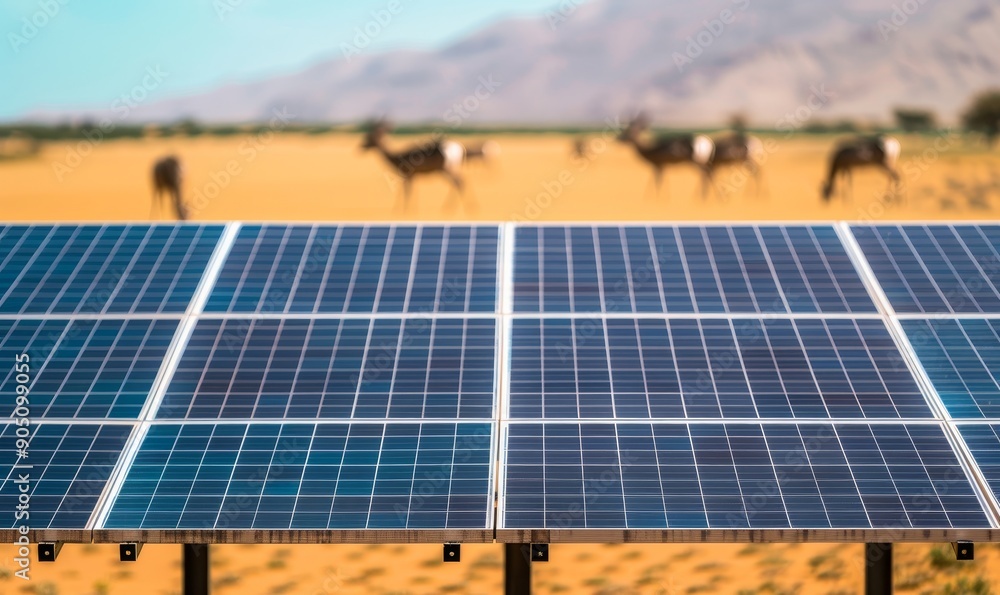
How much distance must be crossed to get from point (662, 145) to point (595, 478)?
3526 cm

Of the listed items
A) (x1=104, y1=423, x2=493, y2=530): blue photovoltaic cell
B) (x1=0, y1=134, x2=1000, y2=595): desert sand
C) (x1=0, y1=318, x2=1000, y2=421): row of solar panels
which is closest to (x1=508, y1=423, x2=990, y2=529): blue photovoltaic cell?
(x1=0, y1=318, x2=1000, y2=421): row of solar panels

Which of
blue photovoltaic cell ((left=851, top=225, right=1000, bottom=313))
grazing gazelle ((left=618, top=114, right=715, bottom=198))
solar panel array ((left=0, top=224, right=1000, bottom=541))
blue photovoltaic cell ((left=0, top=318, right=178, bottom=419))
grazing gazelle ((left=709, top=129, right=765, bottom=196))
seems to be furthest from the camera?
grazing gazelle ((left=709, top=129, right=765, bottom=196))

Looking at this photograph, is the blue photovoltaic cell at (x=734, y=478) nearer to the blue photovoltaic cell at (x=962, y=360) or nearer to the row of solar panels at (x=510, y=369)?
the row of solar panels at (x=510, y=369)

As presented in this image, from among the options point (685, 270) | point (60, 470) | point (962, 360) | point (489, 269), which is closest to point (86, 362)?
point (60, 470)

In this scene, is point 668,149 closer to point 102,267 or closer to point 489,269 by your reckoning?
point 489,269

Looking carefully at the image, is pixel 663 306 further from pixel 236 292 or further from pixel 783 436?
pixel 236 292

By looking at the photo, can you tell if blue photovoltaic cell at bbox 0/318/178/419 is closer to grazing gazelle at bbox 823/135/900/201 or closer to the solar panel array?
the solar panel array

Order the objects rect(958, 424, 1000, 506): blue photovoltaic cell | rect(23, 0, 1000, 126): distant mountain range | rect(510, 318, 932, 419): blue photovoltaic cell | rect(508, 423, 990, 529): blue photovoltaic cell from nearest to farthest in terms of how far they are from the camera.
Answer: rect(508, 423, 990, 529): blue photovoltaic cell < rect(958, 424, 1000, 506): blue photovoltaic cell < rect(510, 318, 932, 419): blue photovoltaic cell < rect(23, 0, 1000, 126): distant mountain range

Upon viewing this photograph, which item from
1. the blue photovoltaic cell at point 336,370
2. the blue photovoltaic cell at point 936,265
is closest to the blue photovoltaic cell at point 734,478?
the blue photovoltaic cell at point 336,370

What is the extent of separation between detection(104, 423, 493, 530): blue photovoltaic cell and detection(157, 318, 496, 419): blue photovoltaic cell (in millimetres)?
279

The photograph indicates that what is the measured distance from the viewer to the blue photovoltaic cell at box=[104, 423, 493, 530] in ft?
27.5

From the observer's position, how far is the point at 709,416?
31.6 ft

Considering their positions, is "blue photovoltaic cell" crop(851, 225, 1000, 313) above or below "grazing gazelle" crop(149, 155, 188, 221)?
below

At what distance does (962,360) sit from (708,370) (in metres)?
2.38
